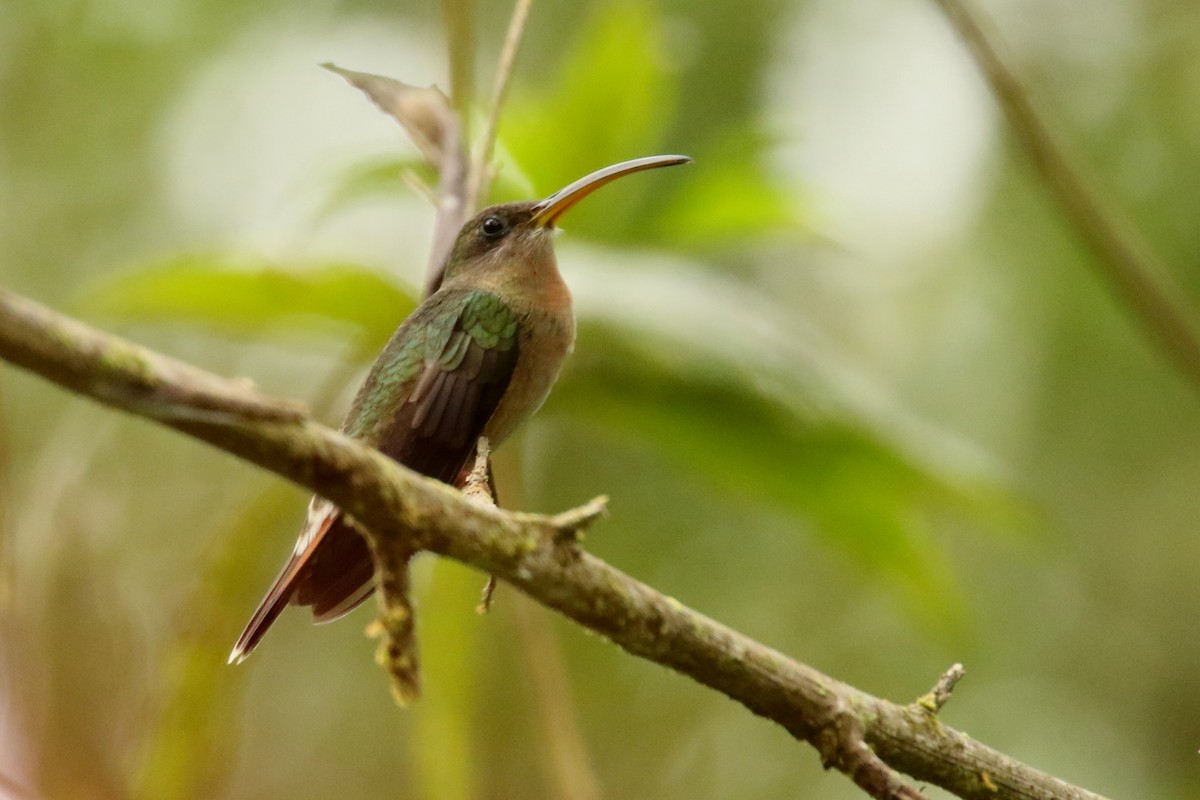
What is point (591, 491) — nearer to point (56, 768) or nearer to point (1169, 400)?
point (1169, 400)

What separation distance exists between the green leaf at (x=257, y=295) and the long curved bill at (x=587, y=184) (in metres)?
0.47

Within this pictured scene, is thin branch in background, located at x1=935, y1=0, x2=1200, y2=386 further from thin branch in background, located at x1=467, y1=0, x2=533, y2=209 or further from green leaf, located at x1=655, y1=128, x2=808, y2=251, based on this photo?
thin branch in background, located at x1=467, y1=0, x2=533, y2=209

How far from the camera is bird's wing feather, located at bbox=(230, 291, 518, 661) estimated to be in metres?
2.51

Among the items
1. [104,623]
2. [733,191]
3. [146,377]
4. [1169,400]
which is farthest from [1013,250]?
[146,377]

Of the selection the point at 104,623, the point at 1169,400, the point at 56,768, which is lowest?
the point at 56,768

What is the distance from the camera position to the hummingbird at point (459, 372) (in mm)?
2614

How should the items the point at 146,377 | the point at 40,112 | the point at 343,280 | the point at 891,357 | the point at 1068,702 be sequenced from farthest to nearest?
the point at 40,112
the point at 891,357
the point at 1068,702
the point at 343,280
the point at 146,377

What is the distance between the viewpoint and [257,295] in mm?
3561

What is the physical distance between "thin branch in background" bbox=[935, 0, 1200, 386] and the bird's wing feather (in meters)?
1.56

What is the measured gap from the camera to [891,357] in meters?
8.25

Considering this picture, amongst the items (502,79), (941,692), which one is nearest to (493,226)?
(502,79)

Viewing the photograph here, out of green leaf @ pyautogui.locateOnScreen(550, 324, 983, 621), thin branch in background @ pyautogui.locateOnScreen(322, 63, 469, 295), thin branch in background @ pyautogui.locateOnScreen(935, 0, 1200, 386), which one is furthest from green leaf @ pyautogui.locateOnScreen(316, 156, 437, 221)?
thin branch in background @ pyautogui.locateOnScreen(935, 0, 1200, 386)

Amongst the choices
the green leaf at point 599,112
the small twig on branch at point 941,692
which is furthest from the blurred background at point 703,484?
the small twig on branch at point 941,692

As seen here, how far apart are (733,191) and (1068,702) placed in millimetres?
5038
